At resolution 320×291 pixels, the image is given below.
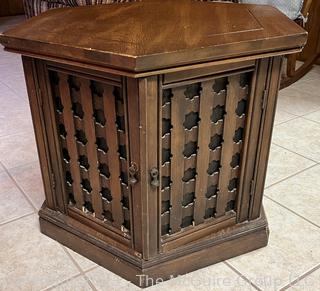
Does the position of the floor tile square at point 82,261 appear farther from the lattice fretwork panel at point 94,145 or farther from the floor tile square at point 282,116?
the floor tile square at point 282,116

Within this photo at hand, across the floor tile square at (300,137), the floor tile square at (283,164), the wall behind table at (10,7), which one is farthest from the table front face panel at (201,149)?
the wall behind table at (10,7)

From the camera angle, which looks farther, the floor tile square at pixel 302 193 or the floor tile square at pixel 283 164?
the floor tile square at pixel 283 164

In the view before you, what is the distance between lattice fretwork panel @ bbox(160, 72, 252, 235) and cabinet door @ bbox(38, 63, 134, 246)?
101mm

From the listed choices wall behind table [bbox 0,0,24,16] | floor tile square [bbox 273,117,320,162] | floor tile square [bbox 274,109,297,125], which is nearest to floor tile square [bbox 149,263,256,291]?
floor tile square [bbox 273,117,320,162]

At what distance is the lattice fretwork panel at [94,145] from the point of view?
0.83 metres

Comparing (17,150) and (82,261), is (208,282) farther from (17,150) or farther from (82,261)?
(17,150)

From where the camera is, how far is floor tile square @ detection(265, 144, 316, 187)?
1.47 meters

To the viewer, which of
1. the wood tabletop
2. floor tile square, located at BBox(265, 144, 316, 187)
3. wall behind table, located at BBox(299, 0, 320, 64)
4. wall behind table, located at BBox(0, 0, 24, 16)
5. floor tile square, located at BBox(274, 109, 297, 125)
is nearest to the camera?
the wood tabletop

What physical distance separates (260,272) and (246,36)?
634 mm

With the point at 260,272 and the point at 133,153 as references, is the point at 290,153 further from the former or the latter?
the point at 133,153

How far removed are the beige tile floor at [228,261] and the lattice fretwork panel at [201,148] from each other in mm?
178

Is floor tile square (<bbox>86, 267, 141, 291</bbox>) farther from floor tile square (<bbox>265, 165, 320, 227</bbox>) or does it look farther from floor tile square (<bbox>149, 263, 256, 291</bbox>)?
floor tile square (<bbox>265, 165, 320, 227</bbox>)

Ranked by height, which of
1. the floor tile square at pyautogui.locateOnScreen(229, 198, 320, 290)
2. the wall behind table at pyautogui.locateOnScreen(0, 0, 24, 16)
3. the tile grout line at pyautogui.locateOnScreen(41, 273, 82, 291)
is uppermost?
the tile grout line at pyautogui.locateOnScreen(41, 273, 82, 291)

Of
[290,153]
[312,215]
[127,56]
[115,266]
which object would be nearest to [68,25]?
[127,56]
